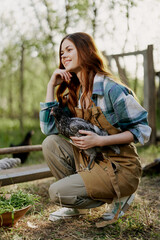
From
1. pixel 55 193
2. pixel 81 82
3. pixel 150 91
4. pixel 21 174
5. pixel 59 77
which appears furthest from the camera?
pixel 150 91

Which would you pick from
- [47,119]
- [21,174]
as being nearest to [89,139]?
[47,119]

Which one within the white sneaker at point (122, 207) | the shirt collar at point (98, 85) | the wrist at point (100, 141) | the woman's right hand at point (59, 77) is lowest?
the white sneaker at point (122, 207)

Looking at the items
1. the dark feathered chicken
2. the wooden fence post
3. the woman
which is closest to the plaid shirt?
the woman

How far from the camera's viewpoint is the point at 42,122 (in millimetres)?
2529

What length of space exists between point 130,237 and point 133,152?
654 mm

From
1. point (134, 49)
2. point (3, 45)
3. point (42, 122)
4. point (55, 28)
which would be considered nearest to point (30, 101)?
point (3, 45)

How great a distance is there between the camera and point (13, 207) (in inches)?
82.3

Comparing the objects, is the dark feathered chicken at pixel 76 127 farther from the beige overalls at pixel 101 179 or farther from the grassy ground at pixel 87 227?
the grassy ground at pixel 87 227

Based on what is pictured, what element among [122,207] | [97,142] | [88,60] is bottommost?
[122,207]

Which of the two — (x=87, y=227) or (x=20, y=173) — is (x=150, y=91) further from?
(x=87, y=227)

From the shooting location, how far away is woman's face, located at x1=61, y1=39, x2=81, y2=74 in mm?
2305

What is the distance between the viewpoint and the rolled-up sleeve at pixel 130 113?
83.0 inches

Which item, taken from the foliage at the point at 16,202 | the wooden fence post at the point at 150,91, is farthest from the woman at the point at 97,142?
the wooden fence post at the point at 150,91

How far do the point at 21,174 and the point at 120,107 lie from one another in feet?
4.87
